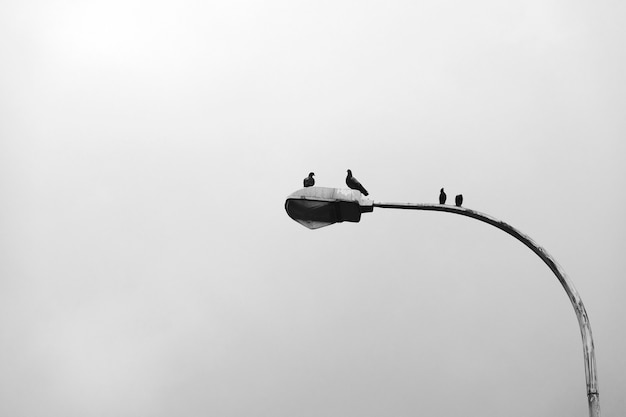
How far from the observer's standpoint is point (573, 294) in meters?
10.7

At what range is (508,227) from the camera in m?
11.5

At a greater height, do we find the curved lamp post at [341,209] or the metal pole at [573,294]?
the curved lamp post at [341,209]

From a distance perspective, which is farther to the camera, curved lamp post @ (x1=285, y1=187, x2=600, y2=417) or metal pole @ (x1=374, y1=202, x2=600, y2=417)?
curved lamp post @ (x1=285, y1=187, x2=600, y2=417)

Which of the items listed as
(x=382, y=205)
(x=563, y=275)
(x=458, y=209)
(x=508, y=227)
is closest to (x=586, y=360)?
(x=563, y=275)

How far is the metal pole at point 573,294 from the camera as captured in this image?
10.1m

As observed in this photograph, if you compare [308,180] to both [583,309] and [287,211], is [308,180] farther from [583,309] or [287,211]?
[583,309]

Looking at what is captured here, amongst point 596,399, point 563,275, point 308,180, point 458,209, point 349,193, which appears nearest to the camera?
point 596,399

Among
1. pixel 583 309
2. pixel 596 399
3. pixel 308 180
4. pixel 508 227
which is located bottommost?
pixel 596 399

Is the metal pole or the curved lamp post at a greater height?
the curved lamp post

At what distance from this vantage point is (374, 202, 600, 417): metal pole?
33.2ft

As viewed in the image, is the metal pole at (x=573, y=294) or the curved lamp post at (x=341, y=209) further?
the curved lamp post at (x=341, y=209)

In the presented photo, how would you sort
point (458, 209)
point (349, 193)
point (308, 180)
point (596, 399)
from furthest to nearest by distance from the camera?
1. point (308, 180)
2. point (349, 193)
3. point (458, 209)
4. point (596, 399)

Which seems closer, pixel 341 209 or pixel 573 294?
pixel 573 294

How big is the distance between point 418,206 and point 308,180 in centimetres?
422
